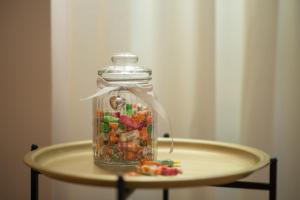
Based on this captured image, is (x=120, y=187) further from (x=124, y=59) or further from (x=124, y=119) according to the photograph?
(x=124, y=59)

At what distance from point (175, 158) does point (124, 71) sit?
0.88 feet

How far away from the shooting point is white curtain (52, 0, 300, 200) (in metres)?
1.37

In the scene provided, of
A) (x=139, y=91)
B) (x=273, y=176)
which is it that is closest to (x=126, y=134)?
(x=139, y=91)

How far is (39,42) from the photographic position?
1.48 meters

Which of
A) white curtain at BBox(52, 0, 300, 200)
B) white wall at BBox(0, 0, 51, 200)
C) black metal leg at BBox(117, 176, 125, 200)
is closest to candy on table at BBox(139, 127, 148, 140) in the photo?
black metal leg at BBox(117, 176, 125, 200)

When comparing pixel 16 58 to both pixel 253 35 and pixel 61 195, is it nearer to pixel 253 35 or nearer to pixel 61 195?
pixel 61 195

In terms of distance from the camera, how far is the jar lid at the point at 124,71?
1.11 metres

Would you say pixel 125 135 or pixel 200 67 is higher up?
pixel 200 67

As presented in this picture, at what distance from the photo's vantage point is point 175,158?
1200mm

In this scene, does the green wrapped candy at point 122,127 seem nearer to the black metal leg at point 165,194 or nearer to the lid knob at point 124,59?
the lid knob at point 124,59

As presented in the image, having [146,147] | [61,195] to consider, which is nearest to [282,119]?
[146,147]

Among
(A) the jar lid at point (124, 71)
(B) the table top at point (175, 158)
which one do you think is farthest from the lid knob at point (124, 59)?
(B) the table top at point (175, 158)

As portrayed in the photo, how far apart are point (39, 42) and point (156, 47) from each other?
0.38 metres

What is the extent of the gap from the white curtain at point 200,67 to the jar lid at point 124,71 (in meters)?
0.30
